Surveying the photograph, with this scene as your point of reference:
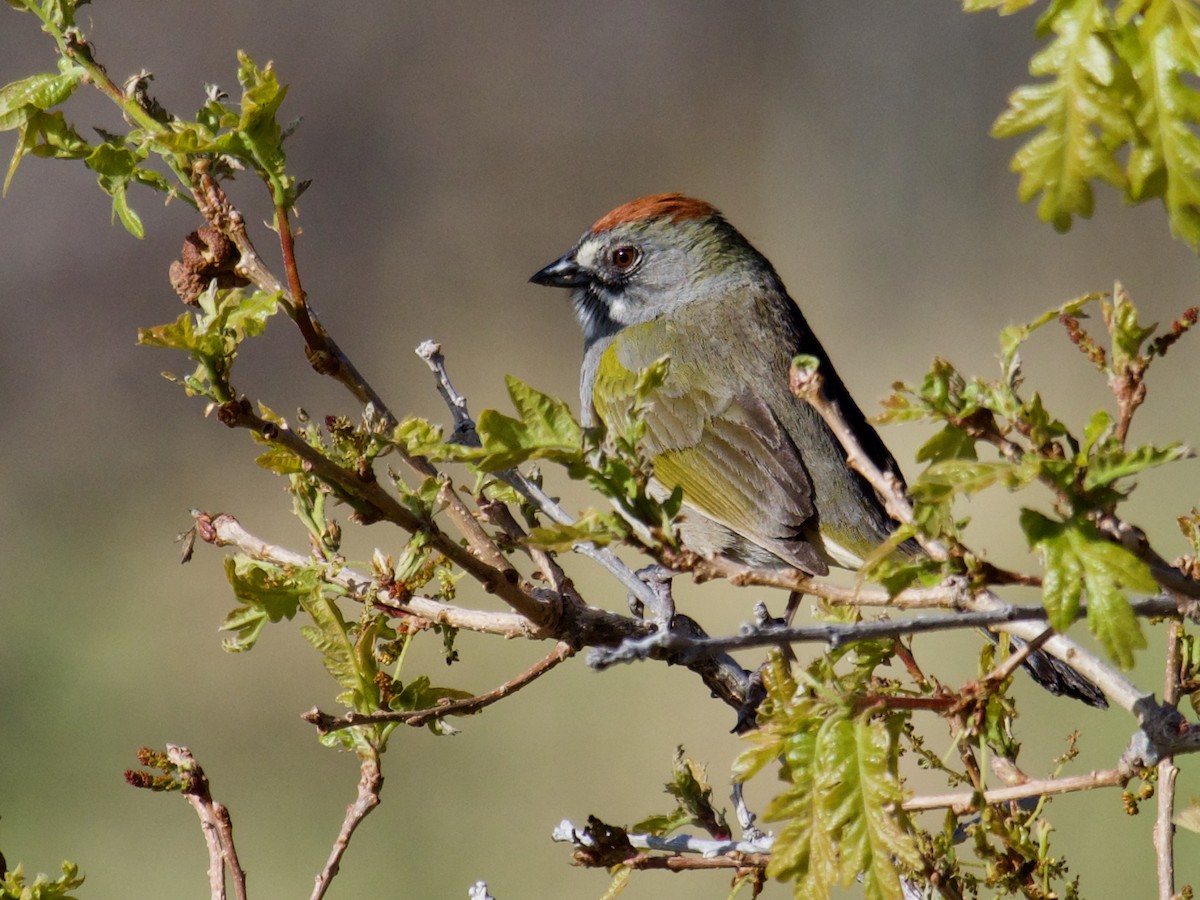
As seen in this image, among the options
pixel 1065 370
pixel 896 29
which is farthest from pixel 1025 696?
pixel 896 29

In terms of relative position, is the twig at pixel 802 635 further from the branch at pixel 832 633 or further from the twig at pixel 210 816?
the twig at pixel 210 816

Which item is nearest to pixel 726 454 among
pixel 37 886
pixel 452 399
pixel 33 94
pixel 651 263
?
pixel 651 263

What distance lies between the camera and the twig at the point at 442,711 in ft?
6.01

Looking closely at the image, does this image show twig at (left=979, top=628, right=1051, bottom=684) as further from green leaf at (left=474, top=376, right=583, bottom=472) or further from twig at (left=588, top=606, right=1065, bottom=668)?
green leaf at (left=474, top=376, right=583, bottom=472)

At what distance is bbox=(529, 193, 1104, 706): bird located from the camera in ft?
11.4

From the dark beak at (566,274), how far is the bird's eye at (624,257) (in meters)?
0.11

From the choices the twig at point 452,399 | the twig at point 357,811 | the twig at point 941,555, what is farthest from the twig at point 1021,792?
the twig at point 452,399

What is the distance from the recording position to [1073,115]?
3.74 feet

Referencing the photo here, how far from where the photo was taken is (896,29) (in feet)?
36.4

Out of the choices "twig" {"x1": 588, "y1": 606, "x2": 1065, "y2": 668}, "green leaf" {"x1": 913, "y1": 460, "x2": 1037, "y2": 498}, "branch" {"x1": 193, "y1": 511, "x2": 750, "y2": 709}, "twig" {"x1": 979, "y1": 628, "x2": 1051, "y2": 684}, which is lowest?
"twig" {"x1": 588, "y1": 606, "x2": 1065, "y2": 668}

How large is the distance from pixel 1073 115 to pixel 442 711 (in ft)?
3.86

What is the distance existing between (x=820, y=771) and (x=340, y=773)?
596 centimetres

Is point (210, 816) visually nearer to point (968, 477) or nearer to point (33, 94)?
point (33, 94)

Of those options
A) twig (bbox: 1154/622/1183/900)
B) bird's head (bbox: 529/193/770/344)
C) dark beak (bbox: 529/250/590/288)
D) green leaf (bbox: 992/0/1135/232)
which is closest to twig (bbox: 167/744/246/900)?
twig (bbox: 1154/622/1183/900)
